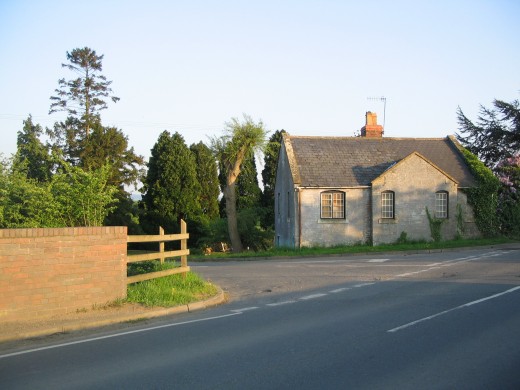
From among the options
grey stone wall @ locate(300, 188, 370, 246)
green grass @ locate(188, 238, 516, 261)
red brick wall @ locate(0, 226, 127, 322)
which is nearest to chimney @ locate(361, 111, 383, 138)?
grey stone wall @ locate(300, 188, 370, 246)

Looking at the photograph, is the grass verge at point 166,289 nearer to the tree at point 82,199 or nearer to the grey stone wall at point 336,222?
the tree at point 82,199

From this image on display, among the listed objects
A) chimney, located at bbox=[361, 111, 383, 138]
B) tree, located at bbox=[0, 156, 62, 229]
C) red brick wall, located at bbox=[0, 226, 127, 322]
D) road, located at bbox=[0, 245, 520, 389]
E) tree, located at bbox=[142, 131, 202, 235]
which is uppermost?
chimney, located at bbox=[361, 111, 383, 138]

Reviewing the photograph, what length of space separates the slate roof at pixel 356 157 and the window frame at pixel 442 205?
1.44m

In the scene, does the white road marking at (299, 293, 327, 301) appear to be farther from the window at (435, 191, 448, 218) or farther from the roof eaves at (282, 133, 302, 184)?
the window at (435, 191, 448, 218)

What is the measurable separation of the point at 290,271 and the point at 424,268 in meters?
4.43

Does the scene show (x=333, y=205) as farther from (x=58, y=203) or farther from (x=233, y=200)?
(x=58, y=203)

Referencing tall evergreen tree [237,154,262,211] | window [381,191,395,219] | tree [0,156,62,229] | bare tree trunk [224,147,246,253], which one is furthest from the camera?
tall evergreen tree [237,154,262,211]

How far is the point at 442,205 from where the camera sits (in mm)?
30328

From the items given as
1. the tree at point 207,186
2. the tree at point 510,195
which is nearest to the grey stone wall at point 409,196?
the tree at point 510,195

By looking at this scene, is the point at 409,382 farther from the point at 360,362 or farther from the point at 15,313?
the point at 15,313

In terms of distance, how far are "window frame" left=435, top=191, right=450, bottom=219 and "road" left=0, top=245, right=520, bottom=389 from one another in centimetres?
1776

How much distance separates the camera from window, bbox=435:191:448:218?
30.2 meters

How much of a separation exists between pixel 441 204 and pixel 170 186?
1918 centimetres

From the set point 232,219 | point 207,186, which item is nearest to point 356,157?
point 232,219
